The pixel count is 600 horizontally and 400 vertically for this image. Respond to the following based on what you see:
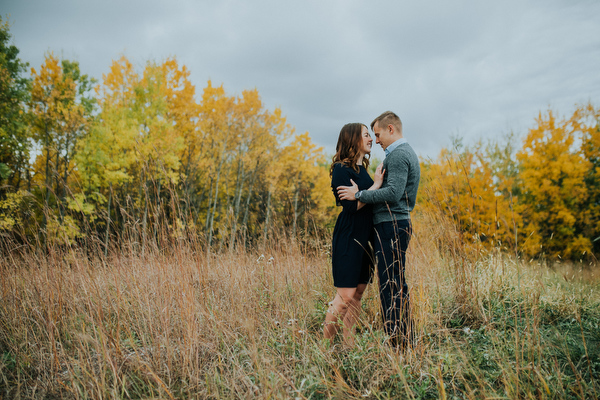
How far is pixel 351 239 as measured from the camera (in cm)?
226

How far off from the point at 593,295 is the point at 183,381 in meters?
4.32

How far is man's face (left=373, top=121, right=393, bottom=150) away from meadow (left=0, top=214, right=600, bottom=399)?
3.86 feet

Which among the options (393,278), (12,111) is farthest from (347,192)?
(12,111)

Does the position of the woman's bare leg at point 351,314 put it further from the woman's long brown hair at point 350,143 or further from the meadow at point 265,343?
the woman's long brown hair at point 350,143

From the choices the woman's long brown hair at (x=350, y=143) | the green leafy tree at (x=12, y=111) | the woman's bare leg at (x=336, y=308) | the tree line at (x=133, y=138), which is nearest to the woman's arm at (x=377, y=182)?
the woman's long brown hair at (x=350, y=143)

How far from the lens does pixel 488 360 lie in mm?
1959

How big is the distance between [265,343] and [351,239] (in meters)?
1.00

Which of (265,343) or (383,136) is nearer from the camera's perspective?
(265,343)

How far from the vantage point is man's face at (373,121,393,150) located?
2346mm

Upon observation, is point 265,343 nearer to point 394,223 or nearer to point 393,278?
point 393,278

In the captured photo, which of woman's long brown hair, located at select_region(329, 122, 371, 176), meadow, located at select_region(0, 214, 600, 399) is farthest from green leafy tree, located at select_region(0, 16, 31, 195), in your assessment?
woman's long brown hair, located at select_region(329, 122, 371, 176)

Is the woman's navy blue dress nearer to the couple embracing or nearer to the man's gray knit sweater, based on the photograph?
the couple embracing

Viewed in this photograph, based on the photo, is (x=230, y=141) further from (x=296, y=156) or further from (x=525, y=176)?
(x=525, y=176)

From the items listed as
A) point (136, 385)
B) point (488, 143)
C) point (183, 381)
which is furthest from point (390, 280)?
point (488, 143)
